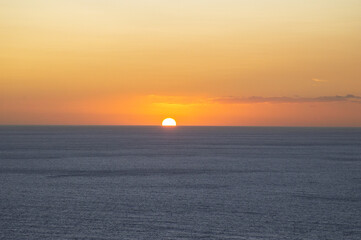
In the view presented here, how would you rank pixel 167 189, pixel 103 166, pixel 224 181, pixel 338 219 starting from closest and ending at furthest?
pixel 338 219 < pixel 167 189 < pixel 224 181 < pixel 103 166

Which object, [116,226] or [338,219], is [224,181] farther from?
[116,226]

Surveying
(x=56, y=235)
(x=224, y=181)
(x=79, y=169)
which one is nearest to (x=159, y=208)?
(x=56, y=235)

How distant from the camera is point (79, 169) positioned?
48.1 m

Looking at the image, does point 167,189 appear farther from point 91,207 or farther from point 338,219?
point 338,219

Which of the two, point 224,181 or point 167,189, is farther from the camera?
point 224,181

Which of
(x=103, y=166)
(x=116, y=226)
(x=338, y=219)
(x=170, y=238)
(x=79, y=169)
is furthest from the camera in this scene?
(x=103, y=166)

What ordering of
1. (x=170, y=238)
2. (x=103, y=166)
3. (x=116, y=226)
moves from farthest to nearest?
(x=103, y=166), (x=116, y=226), (x=170, y=238)

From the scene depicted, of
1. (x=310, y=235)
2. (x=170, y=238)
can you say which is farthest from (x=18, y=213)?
(x=310, y=235)

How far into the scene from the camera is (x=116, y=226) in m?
21.7

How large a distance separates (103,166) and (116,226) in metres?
30.5

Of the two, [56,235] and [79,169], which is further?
[79,169]

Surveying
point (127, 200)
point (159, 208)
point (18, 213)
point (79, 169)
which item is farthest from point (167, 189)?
point (79, 169)

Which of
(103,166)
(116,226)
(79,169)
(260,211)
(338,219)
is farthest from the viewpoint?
(103,166)

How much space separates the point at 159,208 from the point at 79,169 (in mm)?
23772
